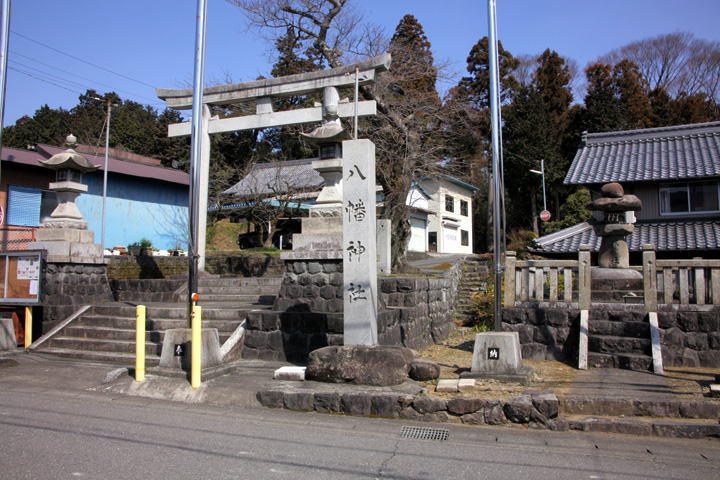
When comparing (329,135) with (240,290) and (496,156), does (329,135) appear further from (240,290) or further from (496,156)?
(240,290)

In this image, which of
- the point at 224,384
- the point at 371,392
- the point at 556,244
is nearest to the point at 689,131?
the point at 556,244

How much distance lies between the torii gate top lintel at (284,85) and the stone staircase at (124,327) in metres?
5.84

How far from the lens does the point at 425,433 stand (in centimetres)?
586

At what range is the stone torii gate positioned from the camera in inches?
501

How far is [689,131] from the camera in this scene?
19328 millimetres

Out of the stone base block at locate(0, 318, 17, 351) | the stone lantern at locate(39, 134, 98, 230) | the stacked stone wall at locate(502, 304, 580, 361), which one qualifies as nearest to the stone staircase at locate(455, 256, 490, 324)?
the stacked stone wall at locate(502, 304, 580, 361)

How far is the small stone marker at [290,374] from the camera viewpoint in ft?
25.1

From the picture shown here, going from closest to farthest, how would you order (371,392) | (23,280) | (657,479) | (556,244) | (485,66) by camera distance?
1. (657,479)
2. (371,392)
3. (23,280)
4. (556,244)
5. (485,66)

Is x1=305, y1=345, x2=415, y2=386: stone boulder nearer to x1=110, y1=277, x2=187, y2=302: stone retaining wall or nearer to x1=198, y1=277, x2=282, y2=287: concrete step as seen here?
x1=198, y1=277, x2=282, y2=287: concrete step

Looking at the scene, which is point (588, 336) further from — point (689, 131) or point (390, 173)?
point (689, 131)

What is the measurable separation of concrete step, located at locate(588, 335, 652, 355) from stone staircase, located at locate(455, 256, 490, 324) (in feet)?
23.1

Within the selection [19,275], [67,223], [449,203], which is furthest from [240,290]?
[449,203]

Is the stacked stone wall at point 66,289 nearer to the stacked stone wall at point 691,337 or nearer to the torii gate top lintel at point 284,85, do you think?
the torii gate top lintel at point 284,85

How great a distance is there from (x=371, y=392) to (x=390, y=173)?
11987mm
